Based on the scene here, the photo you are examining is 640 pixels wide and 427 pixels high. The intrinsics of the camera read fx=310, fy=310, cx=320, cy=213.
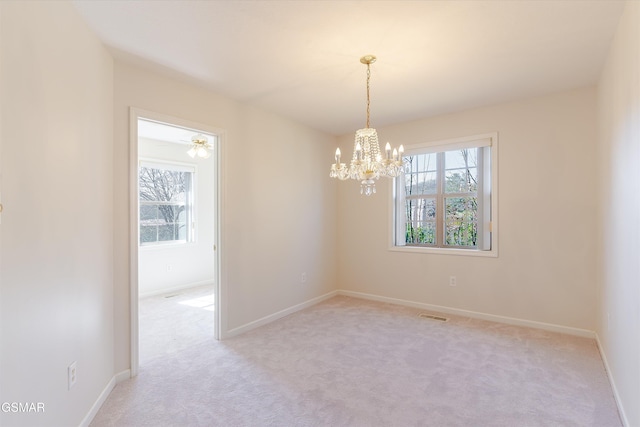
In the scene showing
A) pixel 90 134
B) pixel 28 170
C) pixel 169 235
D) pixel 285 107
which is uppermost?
pixel 285 107

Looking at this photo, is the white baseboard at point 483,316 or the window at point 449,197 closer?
the white baseboard at point 483,316

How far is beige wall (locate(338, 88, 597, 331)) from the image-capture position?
3.24m

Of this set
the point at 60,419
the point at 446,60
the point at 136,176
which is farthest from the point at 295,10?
the point at 60,419

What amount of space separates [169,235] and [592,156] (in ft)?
20.3

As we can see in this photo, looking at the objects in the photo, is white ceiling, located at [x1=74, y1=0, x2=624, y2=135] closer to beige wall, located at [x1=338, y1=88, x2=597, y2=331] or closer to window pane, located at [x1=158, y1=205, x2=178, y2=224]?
beige wall, located at [x1=338, y1=88, x2=597, y2=331]

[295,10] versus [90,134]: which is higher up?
[295,10]

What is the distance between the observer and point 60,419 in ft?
5.43

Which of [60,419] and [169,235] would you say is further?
[169,235]

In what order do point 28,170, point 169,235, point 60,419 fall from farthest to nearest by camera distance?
point 169,235, point 60,419, point 28,170

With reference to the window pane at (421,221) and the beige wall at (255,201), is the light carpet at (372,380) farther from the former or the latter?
the window pane at (421,221)

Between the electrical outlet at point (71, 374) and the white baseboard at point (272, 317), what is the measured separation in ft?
5.07

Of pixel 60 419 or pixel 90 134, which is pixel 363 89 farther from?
pixel 60 419

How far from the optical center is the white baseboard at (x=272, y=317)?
132 inches

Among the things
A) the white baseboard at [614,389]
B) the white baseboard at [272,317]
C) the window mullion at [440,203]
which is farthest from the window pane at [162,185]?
the white baseboard at [614,389]
